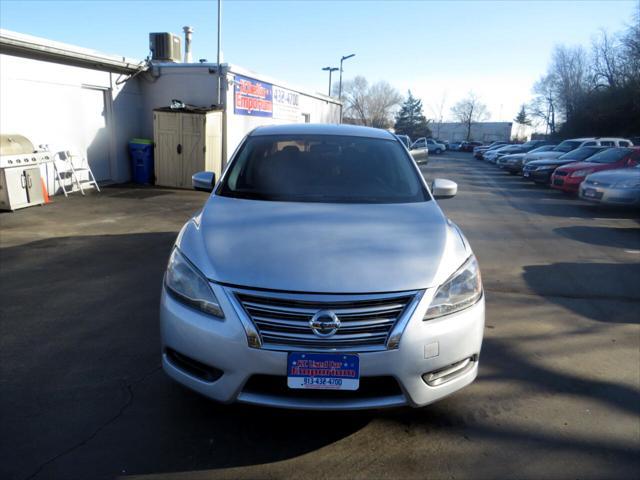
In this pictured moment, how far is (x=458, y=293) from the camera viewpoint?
2682 mm

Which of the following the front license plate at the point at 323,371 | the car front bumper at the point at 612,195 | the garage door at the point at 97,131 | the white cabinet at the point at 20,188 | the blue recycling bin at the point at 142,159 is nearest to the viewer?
the front license plate at the point at 323,371

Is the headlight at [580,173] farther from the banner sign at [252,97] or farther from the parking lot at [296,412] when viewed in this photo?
the banner sign at [252,97]

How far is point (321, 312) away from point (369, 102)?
83.5 meters

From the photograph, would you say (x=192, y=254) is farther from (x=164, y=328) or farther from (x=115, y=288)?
(x=115, y=288)

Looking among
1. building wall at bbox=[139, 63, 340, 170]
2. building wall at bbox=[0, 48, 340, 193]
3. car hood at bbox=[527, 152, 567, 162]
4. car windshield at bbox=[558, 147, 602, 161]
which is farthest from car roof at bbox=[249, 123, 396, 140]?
car hood at bbox=[527, 152, 567, 162]

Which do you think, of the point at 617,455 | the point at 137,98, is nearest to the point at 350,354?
the point at 617,455

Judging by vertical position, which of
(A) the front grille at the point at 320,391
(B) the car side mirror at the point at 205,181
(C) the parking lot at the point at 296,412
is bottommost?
(C) the parking lot at the point at 296,412

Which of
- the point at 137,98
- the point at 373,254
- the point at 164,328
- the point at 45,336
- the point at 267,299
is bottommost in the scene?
the point at 45,336

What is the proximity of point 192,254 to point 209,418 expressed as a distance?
984 mm

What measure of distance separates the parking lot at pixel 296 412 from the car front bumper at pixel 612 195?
226 inches

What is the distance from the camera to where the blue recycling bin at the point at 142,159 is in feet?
45.3

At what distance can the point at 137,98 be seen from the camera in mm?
14492

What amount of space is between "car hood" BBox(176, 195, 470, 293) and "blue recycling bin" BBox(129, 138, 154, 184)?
1132 centimetres

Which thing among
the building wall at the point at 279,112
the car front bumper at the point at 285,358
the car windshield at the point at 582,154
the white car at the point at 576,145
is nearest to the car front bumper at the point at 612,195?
the car windshield at the point at 582,154
